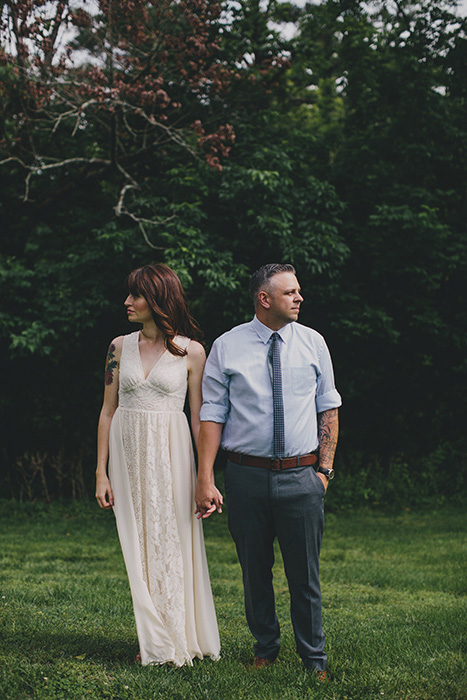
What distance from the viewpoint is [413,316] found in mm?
11102

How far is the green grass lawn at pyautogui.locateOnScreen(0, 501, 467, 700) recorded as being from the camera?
3314 millimetres

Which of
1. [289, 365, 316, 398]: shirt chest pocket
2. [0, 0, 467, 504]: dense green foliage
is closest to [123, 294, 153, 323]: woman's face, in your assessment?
[289, 365, 316, 398]: shirt chest pocket

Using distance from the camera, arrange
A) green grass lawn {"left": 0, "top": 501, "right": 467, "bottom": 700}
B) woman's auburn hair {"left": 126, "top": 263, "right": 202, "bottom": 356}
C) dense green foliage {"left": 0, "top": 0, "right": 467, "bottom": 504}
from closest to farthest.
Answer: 1. green grass lawn {"left": 0, "top": 501, "right": 467, "bottom": 700}
2. woman's auburn hair {"left": 126, "top": 263, "right": 202, "bottom": 356}
3. dense green foliage {"left": 0, "top": 0, "right": 467, "bottom": 504}

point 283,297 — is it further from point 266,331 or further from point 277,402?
point 277,402

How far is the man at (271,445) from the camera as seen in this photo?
336 centimetres

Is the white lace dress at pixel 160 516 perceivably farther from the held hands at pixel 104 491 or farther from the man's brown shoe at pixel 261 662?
the man's brown shoe at pixel 261 662

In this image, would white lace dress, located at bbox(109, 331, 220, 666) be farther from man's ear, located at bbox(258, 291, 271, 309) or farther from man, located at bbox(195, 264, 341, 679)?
man's ear, located at bbox(258, 291, 271, 309)

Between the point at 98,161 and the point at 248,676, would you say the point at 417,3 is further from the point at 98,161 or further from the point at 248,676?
the point at 248,676

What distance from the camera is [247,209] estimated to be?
1011 centimetres

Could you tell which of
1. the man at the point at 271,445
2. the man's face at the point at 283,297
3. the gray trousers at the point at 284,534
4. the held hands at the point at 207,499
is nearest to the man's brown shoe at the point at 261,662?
the man at the point at 271,445

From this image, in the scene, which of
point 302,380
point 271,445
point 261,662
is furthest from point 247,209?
point 261,662

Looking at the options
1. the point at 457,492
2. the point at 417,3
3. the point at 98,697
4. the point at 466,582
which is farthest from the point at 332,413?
the point at 417,3

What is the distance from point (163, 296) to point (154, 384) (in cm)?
47

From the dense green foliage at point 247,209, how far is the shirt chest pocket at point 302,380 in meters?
5.51
